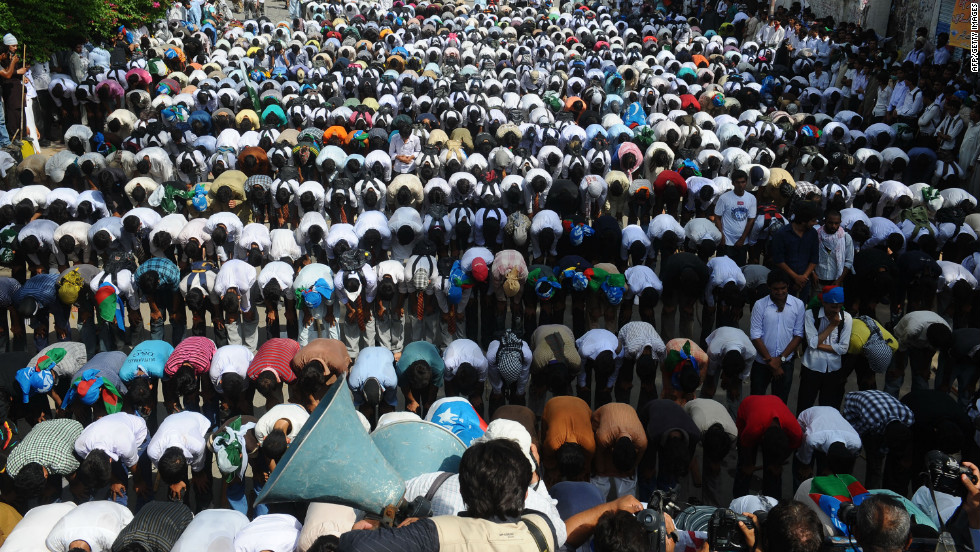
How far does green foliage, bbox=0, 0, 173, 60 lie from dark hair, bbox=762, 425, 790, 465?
1600cm

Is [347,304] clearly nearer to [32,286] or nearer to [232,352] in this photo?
[232,352]

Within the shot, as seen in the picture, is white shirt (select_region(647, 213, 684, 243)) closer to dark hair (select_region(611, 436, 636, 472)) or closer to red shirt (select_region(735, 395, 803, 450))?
red shirt (select_region(735, 395, 803, 450))

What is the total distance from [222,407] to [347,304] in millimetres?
1684

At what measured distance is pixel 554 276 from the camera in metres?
8.09

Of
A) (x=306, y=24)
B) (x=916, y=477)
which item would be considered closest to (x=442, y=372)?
(x=916, y=477)

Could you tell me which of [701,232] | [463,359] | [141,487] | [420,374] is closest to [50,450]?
[141,487]

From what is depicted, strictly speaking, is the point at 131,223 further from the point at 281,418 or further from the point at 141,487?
the point at 281,418

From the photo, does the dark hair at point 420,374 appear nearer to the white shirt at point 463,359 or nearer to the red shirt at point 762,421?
the white shirt at point 463,359

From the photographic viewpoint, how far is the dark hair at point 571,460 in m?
5.53

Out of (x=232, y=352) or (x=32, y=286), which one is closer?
(x=232, y=352)

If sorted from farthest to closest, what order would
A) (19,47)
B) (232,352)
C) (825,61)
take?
(825,61), (19,47), (232,352)

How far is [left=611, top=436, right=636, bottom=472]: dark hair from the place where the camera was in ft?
18.5

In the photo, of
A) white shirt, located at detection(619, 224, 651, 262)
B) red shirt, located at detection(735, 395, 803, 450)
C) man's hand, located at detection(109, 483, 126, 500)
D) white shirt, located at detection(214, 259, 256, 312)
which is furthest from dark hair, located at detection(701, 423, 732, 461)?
white shirt, located at detection(214, 259, 256, 312)

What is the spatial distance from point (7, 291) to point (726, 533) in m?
7.43
